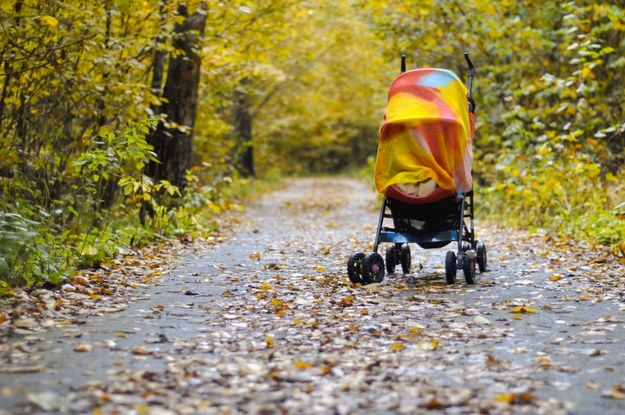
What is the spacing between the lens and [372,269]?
8.11 metres

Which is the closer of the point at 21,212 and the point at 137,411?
the point at 137,411

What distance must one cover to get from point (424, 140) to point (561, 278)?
228 centimetres

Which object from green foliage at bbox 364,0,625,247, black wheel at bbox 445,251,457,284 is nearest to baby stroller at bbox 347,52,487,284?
black wheel at bbox 445,251,457,284

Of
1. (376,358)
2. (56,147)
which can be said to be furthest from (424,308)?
(56,147)

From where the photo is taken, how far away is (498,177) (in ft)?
57.1

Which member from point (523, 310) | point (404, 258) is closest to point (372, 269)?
point (404, 258)

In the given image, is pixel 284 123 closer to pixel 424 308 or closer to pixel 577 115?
pixel 577 115

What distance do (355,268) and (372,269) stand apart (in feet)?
0.63

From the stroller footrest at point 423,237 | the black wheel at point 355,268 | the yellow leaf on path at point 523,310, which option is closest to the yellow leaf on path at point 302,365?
the yellow leaf on path at point 523,310

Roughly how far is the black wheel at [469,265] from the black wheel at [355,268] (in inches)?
42.8

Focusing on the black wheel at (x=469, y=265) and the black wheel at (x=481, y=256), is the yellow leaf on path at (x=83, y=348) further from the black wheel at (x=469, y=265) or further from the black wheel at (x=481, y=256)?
the black wheel at (x=481, y=256)

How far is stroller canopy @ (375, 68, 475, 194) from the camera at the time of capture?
7902 mm

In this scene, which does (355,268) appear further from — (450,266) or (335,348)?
(335,348)

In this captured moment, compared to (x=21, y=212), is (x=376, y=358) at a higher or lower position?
lower
